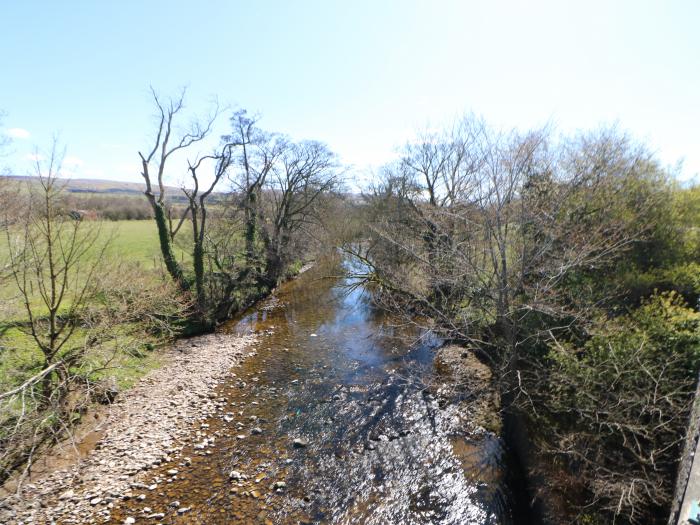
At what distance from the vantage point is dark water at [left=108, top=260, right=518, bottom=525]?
682 cm

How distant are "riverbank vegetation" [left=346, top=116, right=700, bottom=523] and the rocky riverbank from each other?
770cm

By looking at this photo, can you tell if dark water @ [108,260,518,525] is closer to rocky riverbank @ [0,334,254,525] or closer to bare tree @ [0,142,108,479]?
rocky riverbank @ [0,334,254,525]

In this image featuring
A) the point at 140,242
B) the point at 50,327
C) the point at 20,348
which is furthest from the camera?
the point at 140,242

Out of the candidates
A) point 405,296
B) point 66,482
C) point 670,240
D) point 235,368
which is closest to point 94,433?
point 66,482

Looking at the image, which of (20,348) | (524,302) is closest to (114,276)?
(20,348)

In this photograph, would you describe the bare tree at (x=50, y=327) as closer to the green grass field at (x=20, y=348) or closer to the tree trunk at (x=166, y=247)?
the green grass field at (x=20, y=348)

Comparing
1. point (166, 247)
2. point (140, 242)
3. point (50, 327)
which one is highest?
point (166, 247)

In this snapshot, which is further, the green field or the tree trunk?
the green field

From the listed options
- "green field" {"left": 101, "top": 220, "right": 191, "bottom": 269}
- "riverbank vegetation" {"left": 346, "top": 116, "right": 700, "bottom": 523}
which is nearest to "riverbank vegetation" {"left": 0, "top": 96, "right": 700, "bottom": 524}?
"riverbank vegetation" {"left": 346, "top": 116, "right": 700, "bottom": 523}

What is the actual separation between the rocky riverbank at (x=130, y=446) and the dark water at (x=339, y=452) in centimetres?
50

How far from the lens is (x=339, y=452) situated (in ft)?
27.7

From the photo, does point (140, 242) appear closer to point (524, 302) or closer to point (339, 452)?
point (339, 452)

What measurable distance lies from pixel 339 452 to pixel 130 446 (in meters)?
5.13

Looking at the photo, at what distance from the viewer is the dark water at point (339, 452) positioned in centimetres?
682
